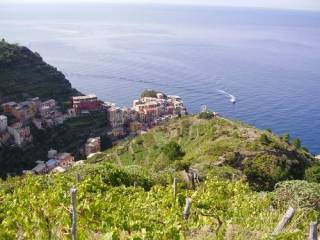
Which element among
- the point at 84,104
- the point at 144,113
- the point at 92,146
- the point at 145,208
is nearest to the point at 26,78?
the point at 84,104

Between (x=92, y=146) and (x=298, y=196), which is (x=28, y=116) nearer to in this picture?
(x=92, y=146)

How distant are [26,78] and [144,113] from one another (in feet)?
61.7

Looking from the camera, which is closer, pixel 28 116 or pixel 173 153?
pixel 173 153

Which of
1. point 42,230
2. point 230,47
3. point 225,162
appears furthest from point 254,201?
point 230,47

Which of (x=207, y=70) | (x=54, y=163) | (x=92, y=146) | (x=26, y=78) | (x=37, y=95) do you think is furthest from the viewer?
(x=207, y=70)

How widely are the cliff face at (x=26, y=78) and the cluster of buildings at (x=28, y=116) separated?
6.38 ft

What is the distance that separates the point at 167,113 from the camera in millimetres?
75812

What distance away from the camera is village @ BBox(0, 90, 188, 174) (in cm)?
5728

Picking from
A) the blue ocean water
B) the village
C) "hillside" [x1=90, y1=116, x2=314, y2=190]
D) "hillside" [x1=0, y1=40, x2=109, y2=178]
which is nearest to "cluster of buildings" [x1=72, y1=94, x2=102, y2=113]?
the village

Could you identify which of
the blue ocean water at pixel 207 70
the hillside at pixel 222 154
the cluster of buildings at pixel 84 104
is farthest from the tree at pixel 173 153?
the cluster of buildings at pixel 84 104

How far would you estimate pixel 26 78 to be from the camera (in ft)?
227

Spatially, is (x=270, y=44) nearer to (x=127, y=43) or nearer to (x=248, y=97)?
(x=127, y=43)

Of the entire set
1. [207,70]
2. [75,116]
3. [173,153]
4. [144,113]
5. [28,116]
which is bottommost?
[144,113]

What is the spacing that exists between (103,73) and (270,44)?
224ft
